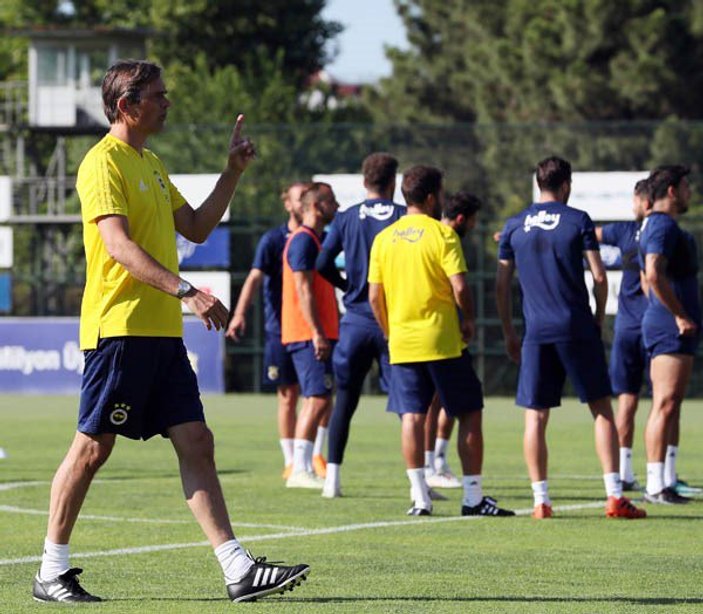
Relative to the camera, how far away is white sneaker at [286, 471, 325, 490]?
42.9 ft

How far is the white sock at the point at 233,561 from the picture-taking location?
749 centimetres

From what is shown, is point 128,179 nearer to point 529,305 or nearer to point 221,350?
point 529,305

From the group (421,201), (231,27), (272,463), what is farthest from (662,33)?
(421,201)

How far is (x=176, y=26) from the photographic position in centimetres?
5734

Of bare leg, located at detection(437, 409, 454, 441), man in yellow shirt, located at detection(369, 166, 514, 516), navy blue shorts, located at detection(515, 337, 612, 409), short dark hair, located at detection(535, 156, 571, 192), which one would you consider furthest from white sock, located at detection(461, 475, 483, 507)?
bare leg, located at detection(437, 409, 454, 441)

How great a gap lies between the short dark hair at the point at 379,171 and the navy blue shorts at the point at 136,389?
4.73 m

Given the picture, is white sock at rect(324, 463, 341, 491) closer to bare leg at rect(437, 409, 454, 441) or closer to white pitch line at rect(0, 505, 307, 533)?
bare leg at rect(437, 409, 454, 441)

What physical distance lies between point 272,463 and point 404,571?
6.95 meters

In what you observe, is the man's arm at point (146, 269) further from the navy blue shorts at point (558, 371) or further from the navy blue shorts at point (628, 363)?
the navy blue shorts at point (628, 363)

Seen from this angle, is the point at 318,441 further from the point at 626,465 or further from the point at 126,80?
the point at 126,80

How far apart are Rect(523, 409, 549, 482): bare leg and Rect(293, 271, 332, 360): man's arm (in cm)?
232

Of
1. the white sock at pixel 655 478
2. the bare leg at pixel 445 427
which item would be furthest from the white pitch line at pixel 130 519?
the bare leg at pixel 445 427

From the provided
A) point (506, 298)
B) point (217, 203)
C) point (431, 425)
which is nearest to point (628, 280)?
point (431, 425)

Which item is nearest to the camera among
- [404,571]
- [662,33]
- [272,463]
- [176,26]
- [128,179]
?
[128,179]
